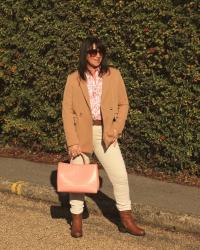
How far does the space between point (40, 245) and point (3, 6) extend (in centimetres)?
414

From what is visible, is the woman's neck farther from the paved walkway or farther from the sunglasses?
the paved walkway

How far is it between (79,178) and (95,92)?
776 mm

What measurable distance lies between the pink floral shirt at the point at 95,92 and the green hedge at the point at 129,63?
1637 mm

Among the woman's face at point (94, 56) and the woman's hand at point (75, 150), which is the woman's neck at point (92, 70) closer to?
the woman's face at point (94, 56)

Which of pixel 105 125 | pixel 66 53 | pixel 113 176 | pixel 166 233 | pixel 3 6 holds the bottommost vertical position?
pixel 166 233

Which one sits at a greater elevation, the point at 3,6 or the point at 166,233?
the point at 3,6

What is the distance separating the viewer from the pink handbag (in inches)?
198

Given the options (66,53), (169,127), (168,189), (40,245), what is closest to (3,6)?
(66,53)

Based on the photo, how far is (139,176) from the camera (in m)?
7.10

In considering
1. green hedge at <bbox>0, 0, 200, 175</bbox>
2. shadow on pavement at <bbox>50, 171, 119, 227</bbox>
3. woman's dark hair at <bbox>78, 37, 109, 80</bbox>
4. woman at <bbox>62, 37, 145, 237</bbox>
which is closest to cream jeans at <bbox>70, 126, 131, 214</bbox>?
woman at <bbox>62, 37, 145, 237</bbox>

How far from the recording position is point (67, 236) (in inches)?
208

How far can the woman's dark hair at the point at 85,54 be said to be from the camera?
4.94 metres

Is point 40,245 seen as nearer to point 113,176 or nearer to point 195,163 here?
point 113,176

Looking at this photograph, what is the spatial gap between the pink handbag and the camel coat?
0.55ft
